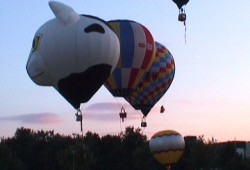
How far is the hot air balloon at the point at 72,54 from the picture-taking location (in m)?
19.9

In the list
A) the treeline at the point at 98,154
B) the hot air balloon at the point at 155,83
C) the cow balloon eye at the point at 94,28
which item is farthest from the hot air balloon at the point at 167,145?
the treeline at the point at 98,154

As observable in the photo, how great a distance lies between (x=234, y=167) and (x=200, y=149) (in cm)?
385

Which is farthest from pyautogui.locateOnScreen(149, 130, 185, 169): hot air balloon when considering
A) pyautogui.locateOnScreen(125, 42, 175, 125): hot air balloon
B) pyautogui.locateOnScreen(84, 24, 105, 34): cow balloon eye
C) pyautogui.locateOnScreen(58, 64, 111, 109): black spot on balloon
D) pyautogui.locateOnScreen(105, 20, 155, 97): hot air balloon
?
pyautogui.locateOnScreen(84, 24, 105, 34): cow balloon eye

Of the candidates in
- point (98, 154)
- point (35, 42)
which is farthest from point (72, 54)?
point (98, 154)

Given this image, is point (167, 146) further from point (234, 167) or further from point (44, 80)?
point (234, 167)

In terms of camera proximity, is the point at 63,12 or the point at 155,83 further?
the point at 155,83

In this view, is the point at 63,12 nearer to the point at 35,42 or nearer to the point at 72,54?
the point at 35,42

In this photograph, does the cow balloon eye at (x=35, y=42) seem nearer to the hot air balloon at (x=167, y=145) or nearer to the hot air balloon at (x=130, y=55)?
the hot air balloon at (x=130, y=55)

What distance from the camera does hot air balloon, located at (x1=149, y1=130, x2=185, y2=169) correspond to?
36000mm

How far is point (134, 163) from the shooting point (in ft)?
200

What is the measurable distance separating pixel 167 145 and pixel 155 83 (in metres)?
6.70

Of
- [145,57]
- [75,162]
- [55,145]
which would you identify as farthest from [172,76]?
[55,145]

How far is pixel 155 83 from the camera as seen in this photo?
30.4 m

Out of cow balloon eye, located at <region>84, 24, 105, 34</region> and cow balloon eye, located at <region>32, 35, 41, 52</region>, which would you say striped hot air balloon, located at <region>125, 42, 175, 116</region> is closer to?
cow balloon eye, located at <region>84, 24, 105, 34</region>
